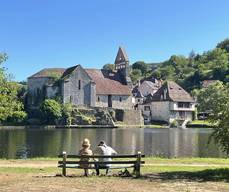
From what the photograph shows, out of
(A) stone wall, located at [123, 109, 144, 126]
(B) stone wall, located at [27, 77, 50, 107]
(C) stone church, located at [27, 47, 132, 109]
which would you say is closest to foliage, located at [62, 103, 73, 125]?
(C) stone church, located at [27, 47, 132, 109]

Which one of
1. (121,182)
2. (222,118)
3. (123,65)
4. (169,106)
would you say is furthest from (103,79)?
(121,182)

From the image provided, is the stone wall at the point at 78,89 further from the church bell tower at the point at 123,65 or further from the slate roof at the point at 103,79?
the church bell tower at the point at 123,65

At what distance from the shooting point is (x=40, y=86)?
Answer: 136125mm

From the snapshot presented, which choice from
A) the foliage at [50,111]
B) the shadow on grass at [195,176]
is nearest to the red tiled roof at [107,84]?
the foliage at [50,111]

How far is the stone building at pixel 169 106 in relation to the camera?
5527 inches

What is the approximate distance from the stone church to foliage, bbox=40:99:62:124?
27.2 feet

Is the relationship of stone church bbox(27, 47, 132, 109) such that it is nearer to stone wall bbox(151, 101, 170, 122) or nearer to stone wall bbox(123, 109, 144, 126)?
stone wall bbox(123, 109, 144, 126)

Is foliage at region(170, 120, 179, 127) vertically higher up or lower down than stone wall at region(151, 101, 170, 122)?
lower down

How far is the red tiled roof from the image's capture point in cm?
14325

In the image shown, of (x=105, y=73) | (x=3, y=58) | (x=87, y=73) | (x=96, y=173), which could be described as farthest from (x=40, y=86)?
(x=96, y=173)

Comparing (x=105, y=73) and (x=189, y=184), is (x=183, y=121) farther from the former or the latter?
(x=189, y=184)

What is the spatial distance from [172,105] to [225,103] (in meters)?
118

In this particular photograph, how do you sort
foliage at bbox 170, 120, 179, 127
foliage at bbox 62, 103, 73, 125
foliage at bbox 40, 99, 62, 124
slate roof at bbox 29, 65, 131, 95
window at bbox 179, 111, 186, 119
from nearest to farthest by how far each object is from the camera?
foliage at bbox 40, 99, 62, 124, foliage at bbox 62, 103, 73, 125, foliage at bbox 170, 120, 179, 127, slate roof at bbox 29, 65, 131, 95, window at bbox 179, 111, 186, 119

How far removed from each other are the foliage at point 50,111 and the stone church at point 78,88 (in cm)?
829
